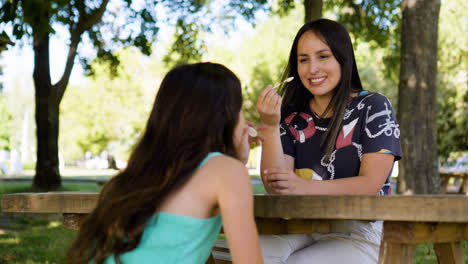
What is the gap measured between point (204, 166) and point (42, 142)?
431 inches

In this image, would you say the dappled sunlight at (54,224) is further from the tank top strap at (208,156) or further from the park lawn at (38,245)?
the tank top strap at (208,156)

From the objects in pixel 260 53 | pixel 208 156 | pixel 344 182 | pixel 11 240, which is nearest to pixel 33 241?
pixel 11 240

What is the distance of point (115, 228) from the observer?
5.52ft

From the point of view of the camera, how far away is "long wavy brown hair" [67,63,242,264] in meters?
1.68

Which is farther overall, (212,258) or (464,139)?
(464,139)

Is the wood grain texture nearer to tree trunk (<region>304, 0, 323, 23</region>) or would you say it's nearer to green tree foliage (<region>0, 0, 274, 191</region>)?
tree trunk (<region>304, 0, 323, 23</region>)

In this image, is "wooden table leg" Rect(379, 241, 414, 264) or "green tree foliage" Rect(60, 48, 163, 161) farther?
"green tree foliage" Rect(60, 48, 163, 161)

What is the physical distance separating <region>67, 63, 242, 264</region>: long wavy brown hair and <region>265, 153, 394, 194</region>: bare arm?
0.51 m

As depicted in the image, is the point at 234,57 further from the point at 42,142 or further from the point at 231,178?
A: the point at 231,178

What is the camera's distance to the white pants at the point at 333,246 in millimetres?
2162

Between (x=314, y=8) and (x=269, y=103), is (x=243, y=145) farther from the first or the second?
(x=314, y=8)

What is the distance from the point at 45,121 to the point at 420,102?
829 centimetres

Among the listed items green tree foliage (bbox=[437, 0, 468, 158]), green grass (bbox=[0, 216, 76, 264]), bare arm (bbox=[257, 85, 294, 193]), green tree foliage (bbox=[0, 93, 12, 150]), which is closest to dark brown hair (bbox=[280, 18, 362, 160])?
bare arm (bbox=[257, 85, 294, 193])

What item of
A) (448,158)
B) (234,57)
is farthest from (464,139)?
(234,57)
